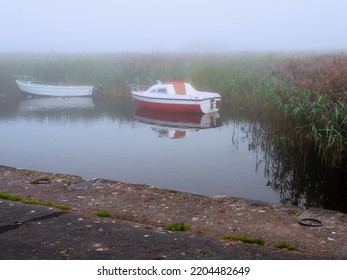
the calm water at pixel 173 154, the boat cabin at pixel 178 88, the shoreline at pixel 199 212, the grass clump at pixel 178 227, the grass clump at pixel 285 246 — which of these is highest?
the boat cabin at pixel 178 88

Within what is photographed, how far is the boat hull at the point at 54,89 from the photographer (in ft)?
104

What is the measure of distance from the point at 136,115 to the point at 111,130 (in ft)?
14.7

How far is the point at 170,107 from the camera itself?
2458cm

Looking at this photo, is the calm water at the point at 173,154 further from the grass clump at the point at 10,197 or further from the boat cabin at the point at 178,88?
the grass clump at the point at 10,197

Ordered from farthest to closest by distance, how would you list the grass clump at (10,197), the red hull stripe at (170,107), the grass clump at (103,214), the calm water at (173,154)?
the red hull stripe at (170,107) < the calm water at (173,154) < the grass clump at (10,197) < the grass clump at (103,214)

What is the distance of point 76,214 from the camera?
755cm

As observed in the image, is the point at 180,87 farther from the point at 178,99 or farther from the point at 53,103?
the point at 53,103

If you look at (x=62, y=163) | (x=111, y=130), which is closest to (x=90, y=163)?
(x=62, y=163)

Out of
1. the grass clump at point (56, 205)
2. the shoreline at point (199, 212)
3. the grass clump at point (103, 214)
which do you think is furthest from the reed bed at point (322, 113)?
the grass clump at point (56, 205)

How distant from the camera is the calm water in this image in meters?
12.0

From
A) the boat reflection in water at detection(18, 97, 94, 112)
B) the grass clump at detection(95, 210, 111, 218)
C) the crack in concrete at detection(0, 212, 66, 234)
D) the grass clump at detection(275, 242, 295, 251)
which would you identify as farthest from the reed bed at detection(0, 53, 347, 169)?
the crack in concrete at detection(0, 212, 66, 234)

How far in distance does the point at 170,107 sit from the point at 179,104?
2.07 ft

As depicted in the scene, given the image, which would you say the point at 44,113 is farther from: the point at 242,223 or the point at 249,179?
the point at 242,223

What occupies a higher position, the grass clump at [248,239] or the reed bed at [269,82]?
the reed bed at [269,82]
